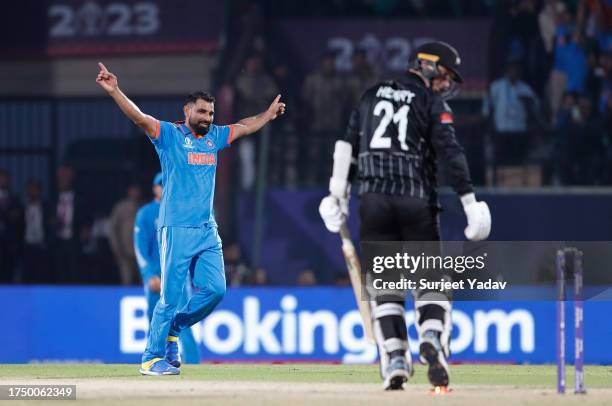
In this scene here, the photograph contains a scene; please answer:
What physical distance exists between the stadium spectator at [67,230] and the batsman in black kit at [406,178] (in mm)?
10915

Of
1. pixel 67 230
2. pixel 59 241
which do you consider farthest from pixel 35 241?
pixel 67 230

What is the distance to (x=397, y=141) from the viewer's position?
9.23 m

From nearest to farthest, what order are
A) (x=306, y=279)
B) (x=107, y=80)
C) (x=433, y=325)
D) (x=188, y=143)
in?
(x=433, y=325) → (x=107, y=80) → (x=188, y=143) → (x=306, y=279)

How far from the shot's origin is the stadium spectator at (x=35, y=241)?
1981 cm

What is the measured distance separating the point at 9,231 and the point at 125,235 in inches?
62.3

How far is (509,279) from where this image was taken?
58.1 ft

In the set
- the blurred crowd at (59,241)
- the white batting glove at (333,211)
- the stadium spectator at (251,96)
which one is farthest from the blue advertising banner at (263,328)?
the white batting glove at (333,211)

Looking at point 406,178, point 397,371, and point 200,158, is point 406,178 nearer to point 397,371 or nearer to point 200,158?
point 397,371

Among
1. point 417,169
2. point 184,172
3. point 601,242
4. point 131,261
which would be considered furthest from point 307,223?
point 417,169

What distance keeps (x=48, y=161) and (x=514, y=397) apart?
12.7 metres

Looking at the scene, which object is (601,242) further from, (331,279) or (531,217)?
(331,279)

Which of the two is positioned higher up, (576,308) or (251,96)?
(251,96)

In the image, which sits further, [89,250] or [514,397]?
[89,250]

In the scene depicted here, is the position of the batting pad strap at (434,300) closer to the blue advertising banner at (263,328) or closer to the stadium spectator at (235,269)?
the blue advertising banner at (263,328)
